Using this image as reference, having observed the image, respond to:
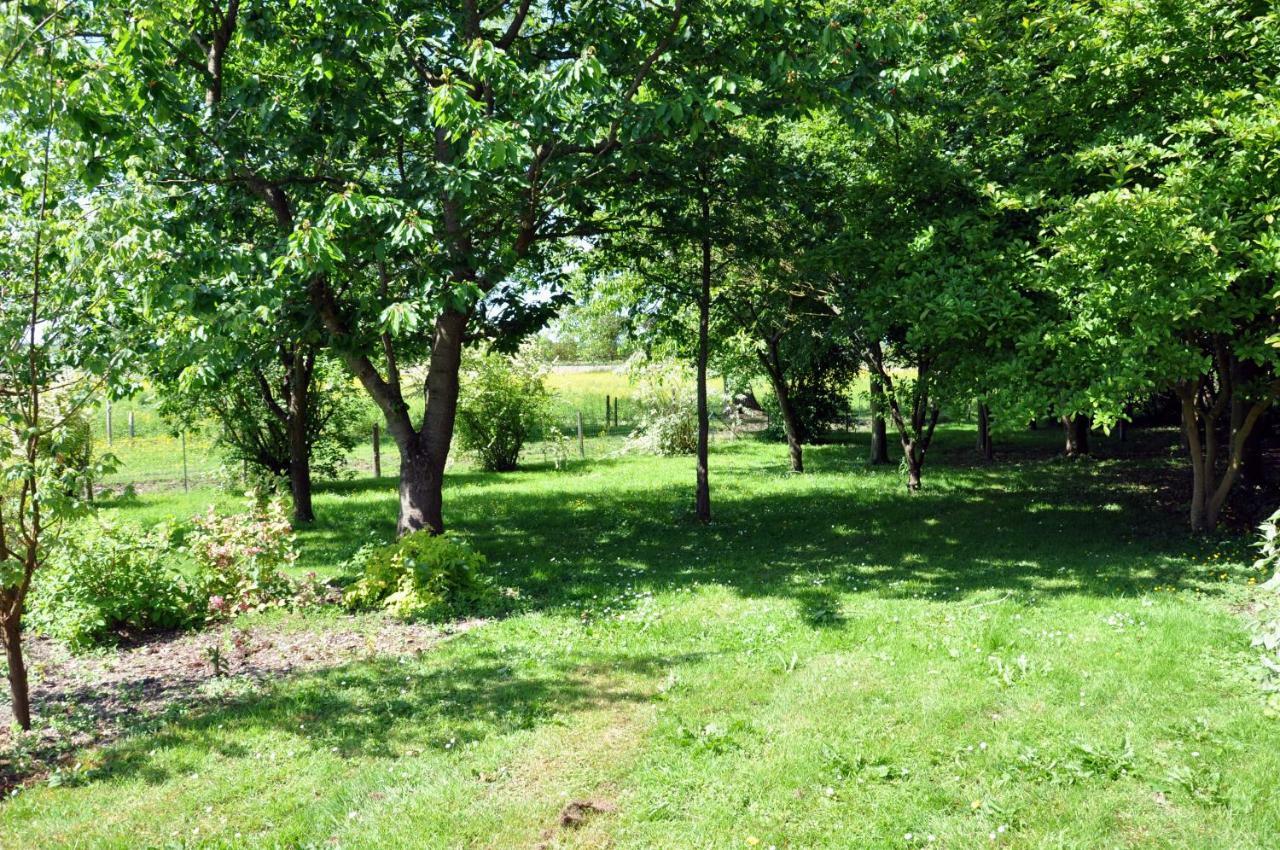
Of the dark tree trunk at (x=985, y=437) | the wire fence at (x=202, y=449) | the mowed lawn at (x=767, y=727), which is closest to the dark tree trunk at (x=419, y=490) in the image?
the mowed lawn at (x=767, y=727)

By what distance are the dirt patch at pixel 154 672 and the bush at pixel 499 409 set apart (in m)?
11.2

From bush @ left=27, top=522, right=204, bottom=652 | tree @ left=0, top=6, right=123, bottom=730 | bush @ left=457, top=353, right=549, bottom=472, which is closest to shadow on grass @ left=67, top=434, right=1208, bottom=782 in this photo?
bush @ left=457, top=353, right=549, bottom=472

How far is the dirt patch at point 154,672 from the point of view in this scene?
17.5 ft

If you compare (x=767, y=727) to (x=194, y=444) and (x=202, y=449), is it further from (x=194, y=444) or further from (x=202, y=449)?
(x=194, y=444)

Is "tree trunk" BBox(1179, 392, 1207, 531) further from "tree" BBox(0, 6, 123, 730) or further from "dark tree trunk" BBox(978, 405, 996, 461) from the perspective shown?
"tree" BBox(0, 6, 123, 730)

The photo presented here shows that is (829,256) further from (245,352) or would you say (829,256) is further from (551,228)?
(245,352)

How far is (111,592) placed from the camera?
748 cm

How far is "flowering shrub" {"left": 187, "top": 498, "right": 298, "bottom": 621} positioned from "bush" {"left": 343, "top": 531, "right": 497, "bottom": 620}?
722 mm

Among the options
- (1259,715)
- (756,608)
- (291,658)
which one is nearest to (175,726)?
(291,658)

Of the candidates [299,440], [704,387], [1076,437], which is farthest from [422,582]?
[1076,437]

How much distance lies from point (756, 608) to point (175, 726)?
4.56m

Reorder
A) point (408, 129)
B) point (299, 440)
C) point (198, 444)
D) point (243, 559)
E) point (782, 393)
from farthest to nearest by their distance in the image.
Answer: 1. point (198, 444)
2. point (782, 393)
3. point (299, 440)
4. point (408, 129)
5. point (243, 559)

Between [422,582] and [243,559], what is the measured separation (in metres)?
1.58

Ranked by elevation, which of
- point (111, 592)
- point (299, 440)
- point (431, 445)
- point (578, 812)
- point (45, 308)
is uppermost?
point (45, 308)
